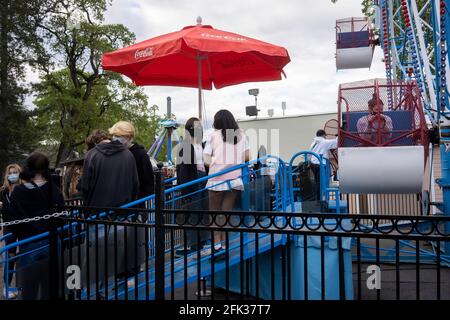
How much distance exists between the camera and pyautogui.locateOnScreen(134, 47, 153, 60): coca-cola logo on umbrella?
21.0 ft

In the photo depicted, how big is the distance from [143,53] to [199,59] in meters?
1.17

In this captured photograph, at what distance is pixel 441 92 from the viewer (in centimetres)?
626

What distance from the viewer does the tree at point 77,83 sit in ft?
99.5

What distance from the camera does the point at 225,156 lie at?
5.43 metres

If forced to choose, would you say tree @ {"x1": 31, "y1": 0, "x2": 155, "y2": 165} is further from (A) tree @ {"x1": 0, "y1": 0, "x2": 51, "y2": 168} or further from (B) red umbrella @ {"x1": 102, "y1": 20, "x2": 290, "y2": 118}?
(B) red umbrella @ {"x1": 102, "y1": 20, "x2": 290, "y2": 118}

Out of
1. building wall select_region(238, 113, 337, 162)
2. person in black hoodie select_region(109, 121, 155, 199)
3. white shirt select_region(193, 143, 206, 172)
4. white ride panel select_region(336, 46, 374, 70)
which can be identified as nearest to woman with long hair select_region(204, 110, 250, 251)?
person in black hoodie select_region(109, 121, 155, 199)

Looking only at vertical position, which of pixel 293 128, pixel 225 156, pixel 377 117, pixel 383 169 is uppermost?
pixel 293 128

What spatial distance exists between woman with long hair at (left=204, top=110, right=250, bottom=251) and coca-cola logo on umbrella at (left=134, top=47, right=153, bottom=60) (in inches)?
62.5

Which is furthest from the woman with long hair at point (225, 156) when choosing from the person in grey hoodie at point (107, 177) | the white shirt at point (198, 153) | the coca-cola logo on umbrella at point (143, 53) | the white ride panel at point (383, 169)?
the coca-cola logo on umbrella at point (143, 53)

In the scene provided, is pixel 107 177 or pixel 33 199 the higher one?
pixel 107 177

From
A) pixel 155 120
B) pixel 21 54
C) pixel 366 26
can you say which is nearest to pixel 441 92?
pixel 366 26

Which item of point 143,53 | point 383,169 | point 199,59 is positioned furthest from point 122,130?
point 383,169
